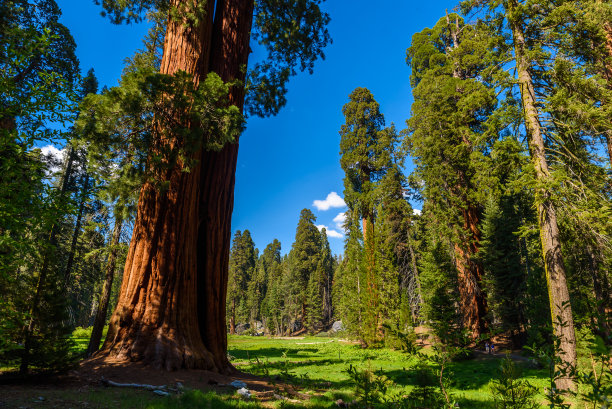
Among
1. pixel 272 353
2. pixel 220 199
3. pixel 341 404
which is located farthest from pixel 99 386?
pixel 272 353

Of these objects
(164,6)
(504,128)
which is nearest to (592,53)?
(504,128)

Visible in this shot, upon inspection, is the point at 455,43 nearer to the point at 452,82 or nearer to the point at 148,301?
the point at 452,82

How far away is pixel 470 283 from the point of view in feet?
49.8

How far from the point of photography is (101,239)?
15.6m

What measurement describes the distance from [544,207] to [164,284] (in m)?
9.71

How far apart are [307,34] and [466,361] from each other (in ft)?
44.7

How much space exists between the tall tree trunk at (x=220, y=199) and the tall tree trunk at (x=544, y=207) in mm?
8019

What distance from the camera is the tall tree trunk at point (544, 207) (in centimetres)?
767

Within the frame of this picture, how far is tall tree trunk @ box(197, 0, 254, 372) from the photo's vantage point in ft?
20.7

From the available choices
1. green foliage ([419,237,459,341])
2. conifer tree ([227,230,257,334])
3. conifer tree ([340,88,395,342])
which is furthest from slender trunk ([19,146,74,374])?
conifer tree ([227,230,257,334])

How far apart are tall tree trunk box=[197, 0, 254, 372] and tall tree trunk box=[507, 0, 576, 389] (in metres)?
8.02

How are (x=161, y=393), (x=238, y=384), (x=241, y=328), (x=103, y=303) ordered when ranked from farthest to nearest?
(x=241, y=328), (x=103, y=303), (x=238, y=384), (x=161, y=393)

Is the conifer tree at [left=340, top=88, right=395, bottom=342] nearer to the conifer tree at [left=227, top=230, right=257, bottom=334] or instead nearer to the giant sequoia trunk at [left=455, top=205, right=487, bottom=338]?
the giant sequoia trunk at [left=455, top=205, right=487, bottom=338]

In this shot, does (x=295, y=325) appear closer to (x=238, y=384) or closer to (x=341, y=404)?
(x=238, y=384)
